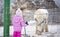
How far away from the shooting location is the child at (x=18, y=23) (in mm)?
3807

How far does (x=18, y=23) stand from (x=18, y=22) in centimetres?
3

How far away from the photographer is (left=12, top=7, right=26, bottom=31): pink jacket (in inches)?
150

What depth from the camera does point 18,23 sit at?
3.84 metres

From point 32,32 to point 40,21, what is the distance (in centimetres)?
35

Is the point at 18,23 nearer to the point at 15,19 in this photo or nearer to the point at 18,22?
the point at 18,22

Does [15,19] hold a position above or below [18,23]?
above

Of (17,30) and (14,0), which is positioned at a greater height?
(14,0)

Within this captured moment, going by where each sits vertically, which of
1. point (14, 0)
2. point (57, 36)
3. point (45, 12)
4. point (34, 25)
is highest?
point (14, 0)

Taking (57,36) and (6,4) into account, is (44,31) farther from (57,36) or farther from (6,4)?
(6,4)

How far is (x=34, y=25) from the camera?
383 cm

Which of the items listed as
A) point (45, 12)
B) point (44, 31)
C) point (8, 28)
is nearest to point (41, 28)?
point (44, 31)

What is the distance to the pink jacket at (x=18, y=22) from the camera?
3.81m

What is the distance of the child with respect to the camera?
3.81m

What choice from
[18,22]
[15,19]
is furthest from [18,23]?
[15,19]
